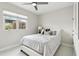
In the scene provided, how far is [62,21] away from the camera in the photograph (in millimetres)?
4590

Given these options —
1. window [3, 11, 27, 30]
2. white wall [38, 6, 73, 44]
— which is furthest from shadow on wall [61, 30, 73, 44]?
window [3, 11, 27, 30]

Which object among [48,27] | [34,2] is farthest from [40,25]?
[34,2]

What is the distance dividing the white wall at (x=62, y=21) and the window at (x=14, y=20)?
1.58 m

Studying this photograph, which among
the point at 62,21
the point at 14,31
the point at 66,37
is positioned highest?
the point at 62,21

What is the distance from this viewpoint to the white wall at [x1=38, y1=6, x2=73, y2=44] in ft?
14.4

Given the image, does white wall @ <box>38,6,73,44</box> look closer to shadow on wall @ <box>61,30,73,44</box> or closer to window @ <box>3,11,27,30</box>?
shadow on wall @ <box>61,30,73,44</box>

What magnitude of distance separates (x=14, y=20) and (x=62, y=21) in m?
2.94

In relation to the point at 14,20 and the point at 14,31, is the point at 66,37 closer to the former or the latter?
the point at 14,31

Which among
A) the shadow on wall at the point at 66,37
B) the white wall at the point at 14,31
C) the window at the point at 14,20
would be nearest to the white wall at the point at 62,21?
the shadow on wall at the point at 66,37

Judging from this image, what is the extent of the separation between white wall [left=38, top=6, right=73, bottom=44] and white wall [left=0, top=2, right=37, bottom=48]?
3.29ft

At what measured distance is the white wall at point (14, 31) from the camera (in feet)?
10.4

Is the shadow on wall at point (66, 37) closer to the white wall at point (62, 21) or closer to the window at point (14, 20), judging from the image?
the white wall at point (62, 21)

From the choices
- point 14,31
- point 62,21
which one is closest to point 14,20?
point 14,31

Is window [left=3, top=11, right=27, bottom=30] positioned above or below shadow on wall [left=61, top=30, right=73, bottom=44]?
above
